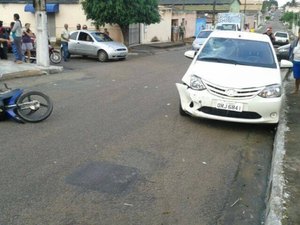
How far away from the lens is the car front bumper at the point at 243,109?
6.71 meters

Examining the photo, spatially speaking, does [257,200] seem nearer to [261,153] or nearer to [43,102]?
[261,153]

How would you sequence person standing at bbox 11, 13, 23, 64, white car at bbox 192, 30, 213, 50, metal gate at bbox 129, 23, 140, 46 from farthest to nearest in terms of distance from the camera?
metal gate at bbox 129, 23, 140, 46
white car at bbox 192, 30, 213, 50
person standing at bbox 11, 13, 23, 64

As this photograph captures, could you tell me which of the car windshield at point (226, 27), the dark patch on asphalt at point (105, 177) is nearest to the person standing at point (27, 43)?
the dark patch on asphalt at point (105, 177)

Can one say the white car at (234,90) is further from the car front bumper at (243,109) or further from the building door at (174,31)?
the building door at (174,31)

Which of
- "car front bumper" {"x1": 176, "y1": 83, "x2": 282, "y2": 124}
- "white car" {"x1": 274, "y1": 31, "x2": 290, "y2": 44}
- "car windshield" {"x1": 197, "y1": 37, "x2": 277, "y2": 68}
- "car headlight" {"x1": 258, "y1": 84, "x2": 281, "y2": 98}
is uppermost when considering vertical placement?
"car windshield" {"x1": 197, "y1": 37, "x2": 277, "y2": 68}

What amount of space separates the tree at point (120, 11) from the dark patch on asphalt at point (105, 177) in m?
18.4

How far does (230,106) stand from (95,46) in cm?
1383

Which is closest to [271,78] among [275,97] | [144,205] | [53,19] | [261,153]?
[275,97]

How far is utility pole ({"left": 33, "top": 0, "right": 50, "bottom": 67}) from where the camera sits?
15.1 metres

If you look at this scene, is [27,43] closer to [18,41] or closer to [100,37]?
[18,41]

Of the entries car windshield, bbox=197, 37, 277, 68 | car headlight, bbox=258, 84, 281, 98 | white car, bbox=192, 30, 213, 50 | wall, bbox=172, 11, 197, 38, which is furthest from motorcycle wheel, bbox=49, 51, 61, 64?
wall, bbox=172, 11, 197, 38

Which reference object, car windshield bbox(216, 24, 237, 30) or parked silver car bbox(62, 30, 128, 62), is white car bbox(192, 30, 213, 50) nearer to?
parked silver car bbox(62, 30, 128, 62)

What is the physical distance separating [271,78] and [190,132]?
175 cm

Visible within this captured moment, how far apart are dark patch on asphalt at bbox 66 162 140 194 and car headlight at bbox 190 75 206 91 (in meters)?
2.40
